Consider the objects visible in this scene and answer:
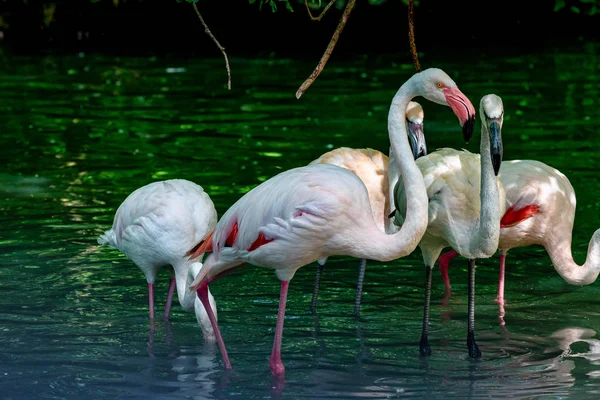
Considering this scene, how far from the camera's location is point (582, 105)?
15.6 m

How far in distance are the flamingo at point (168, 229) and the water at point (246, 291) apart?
332 millimetres

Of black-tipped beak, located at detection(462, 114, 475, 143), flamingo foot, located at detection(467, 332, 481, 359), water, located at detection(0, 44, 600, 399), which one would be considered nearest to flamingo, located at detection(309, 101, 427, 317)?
water, located at detection(0, 44, 600, 399)

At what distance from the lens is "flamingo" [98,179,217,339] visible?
6754 millimetres

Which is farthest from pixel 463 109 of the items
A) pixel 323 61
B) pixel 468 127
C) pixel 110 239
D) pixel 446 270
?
pixel 110 239

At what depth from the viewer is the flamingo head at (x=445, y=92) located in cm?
534

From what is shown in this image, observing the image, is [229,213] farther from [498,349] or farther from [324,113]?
[324,113]

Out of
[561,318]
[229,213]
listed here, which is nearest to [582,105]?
[561,318]

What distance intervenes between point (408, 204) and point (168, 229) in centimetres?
187

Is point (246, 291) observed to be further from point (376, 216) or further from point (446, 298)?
point (446, 298)

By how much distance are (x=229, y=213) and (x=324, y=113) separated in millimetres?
9392

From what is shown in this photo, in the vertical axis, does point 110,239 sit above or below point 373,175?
below

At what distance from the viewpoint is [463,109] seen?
17.6 feet

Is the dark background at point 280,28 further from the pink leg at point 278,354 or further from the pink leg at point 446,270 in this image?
the pink leg at point 278,354

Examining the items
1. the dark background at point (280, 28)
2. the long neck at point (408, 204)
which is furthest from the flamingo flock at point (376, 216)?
the dark background at point (280, 28)
